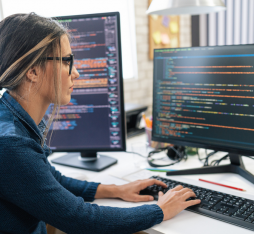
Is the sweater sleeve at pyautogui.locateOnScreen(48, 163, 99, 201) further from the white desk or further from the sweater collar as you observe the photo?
the sweater collar

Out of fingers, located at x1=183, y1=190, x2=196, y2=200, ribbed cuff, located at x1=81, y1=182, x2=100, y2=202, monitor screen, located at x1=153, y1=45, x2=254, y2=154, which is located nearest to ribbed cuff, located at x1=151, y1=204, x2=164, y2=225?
fingers, located at x1=183, y1=190, x2=196, y2=200

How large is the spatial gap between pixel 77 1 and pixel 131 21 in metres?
0.68

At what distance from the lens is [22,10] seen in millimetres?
1812

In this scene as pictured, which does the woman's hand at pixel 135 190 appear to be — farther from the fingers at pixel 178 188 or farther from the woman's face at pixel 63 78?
the woman's face at pixel 63 78

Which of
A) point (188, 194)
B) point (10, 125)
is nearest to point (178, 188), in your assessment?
point (188, 194)

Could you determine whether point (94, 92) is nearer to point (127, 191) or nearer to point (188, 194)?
point (127, 191)

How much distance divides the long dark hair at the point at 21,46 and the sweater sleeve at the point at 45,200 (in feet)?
0.62

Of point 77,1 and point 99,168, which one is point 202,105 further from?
point 77,1

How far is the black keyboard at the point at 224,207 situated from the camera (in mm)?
710

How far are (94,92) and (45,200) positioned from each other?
626 millimetres

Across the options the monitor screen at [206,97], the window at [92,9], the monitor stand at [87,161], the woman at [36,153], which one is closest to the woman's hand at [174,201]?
the woman at [36,153]

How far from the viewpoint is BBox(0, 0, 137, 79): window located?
1797mm

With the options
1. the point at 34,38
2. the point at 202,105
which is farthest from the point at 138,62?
the point at 34,38

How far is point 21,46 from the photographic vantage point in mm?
700
